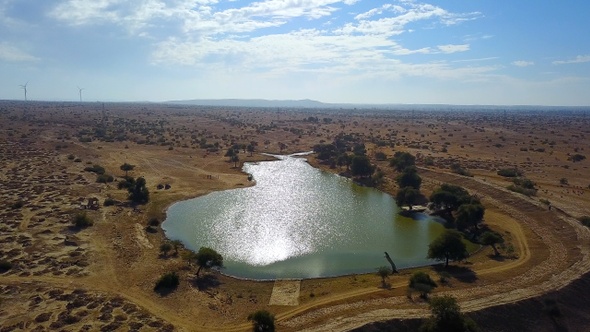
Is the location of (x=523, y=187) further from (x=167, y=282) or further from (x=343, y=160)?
(x=167, y=282)

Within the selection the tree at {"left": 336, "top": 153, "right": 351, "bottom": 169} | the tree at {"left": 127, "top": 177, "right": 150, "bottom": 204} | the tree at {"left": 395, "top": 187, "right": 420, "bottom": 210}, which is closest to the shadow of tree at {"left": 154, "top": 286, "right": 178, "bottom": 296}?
the tree at {"left": 127, "top": 177, "right": 150, "bottom": 204}

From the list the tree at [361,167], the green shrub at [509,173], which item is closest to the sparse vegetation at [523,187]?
the green shrub at [509,173]

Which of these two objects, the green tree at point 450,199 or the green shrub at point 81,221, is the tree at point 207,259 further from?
the green tree at point 450,199

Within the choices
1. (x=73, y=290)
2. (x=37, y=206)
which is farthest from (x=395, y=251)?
(x=37, y=206)

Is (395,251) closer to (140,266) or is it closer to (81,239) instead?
(140,266)

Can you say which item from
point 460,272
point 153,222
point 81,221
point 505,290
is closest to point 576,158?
point 460,272
